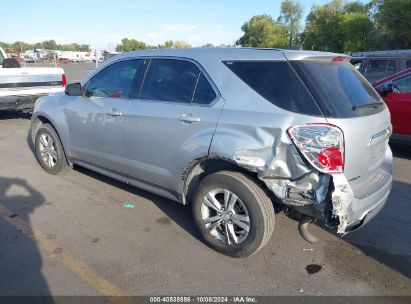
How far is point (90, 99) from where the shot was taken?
15.2 ft

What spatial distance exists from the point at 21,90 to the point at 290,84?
26.2 ft

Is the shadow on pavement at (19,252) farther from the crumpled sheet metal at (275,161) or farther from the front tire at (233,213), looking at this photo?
the crumpled sheet metal at (275,161)

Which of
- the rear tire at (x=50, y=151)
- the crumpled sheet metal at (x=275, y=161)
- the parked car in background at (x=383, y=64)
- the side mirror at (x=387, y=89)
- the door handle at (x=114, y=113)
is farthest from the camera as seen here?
the parked car in background at (x=383, y=64)

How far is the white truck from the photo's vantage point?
884 cm

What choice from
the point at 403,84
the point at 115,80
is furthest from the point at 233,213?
the point at 403,84

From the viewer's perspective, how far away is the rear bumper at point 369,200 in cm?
298

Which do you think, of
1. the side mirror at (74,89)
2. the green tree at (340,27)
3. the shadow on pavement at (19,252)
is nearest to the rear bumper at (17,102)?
the shadow on pavement at (19,252)

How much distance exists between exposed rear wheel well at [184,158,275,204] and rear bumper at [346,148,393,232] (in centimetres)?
65

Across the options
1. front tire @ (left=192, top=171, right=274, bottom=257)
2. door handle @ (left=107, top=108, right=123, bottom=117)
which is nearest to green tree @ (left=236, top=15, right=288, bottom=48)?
door handle @ (left=107, top=108, right=123, bottom=117)

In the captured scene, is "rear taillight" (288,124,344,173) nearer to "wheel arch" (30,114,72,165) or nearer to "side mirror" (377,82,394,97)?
"wheel arch" (30,114,72,165)

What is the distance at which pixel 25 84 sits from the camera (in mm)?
9195

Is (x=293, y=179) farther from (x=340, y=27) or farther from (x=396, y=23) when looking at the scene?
(x=340, y=27)

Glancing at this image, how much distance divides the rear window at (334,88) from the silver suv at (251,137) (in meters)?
0.01

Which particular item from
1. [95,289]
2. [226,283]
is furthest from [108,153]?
[226,283]
